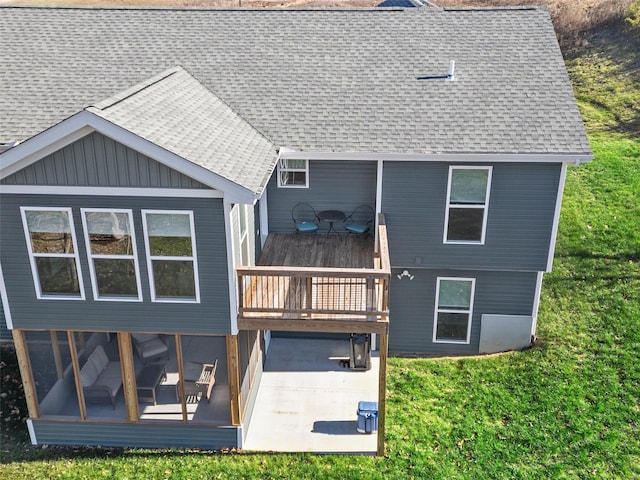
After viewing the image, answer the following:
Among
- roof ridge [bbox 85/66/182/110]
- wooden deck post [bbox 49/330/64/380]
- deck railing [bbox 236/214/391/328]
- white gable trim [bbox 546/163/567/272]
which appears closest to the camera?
roof ridge [bbox 85/66/182/110]

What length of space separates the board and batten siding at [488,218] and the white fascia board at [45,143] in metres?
6.65

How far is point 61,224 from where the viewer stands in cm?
1064

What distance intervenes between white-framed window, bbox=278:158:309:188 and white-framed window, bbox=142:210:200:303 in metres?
4.16

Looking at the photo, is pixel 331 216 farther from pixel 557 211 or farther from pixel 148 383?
pixel 148 383

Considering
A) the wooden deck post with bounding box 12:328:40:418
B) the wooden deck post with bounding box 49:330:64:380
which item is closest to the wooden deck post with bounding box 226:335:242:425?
the wooden deck post with bounding box 49:330:64:380

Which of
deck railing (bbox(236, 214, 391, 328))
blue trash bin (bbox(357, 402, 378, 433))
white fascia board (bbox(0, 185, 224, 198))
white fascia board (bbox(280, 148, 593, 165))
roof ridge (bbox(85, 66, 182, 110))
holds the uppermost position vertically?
roof ridge (bbox(85, 66, 182, 110))

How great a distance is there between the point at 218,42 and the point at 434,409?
10970 mm

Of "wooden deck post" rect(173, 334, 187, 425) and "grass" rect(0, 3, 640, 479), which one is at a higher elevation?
"wooden deck post" rect(173, 334, 187, 425)

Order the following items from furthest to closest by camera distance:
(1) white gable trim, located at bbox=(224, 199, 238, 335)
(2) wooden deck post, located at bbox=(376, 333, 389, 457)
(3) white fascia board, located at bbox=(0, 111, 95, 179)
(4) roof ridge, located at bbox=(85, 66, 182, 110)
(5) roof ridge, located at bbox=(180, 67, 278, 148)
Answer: (5) roof ridge, located at bbox=(180, 67, 278, 148) → (2) wooden deck post, located at bbox=(376, 333, 389, 457) → (1) white gable trim, located at bbox=(224, 199, 238, 335) → (4) roof ridge, located at bbox=(85, 66, 182, 110) → (3) white fascia board, located at bbox=(0, 111, 95, 179)

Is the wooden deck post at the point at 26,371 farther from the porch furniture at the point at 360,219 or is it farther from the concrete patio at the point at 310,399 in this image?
the porch furniture at the point at 360,219

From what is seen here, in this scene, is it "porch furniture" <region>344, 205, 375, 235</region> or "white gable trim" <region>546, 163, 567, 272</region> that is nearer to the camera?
"white gable trim" <region>546, 163, 567, 272</region>

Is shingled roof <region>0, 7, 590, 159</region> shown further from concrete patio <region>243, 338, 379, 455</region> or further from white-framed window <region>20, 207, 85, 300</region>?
concrete patio <region>243, 338, 379, 455</region>

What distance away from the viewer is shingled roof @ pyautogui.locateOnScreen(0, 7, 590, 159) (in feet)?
43.4

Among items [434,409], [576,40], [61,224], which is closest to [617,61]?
[576,40]
